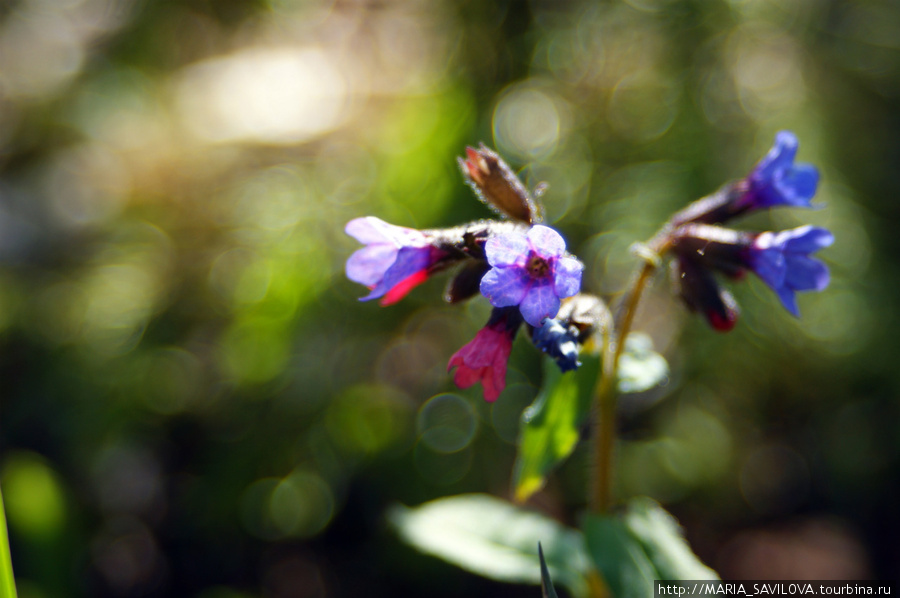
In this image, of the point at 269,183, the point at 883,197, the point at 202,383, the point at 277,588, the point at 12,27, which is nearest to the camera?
the point at 277,588

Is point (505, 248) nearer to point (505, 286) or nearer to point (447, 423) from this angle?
point (505, 286)

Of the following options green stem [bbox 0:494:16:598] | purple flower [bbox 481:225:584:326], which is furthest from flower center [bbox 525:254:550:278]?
green stem [bbox 0:494:16:598]

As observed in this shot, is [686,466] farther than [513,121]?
No

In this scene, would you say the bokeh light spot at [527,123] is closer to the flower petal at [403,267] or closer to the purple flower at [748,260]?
the purple flower at [748,260]

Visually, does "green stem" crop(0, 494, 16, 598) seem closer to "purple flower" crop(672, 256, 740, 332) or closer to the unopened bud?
the unopened bud

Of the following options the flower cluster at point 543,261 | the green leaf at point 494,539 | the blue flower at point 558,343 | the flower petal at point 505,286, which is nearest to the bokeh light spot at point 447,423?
the green leaf at point 494,539

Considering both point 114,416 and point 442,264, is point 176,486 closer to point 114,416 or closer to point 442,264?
point 114,416

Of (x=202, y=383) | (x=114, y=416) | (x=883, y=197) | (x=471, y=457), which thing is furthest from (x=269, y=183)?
(x=883, y=197)

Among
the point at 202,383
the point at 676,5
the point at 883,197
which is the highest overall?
the point at 676,5
